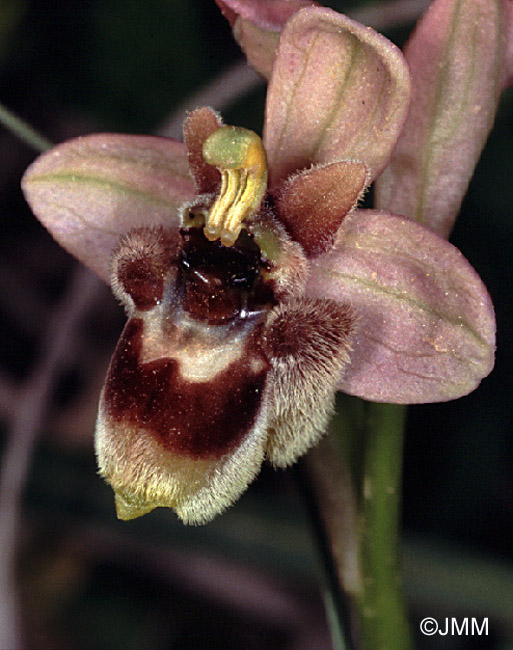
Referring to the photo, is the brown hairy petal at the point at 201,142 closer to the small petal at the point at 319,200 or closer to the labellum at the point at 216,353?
the labellum at the point at 216,353

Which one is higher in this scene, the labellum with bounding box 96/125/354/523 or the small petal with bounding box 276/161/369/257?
the small petal with bounding box 276/161/369/257

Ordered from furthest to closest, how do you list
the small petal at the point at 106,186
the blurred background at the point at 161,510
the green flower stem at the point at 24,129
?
the blurred background at the point at 161,510 < the green flower stem at the point at 24,129 < the small petal at the point at 106,186

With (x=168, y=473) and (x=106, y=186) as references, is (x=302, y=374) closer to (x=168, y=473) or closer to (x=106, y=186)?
(x=168, y=473)

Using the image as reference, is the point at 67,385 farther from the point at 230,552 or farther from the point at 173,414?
the point at 173,414

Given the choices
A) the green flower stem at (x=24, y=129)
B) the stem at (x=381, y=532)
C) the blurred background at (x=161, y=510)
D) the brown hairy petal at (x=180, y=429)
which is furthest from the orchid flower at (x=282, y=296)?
the blurred background at (x=161, y=510)

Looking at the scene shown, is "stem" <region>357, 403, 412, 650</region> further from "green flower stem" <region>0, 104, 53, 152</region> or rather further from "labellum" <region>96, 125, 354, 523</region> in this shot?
"green flower stem" <region>0, 104, 53, 152</region>

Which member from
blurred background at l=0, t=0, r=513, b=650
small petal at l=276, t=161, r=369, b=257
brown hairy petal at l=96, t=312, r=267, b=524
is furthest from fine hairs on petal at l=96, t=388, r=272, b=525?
blurred background at l=0, t=0, r=513, b=650
